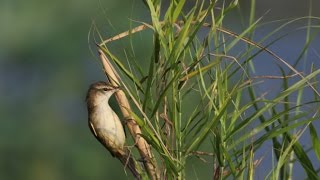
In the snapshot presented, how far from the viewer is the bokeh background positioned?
2773 millimetres

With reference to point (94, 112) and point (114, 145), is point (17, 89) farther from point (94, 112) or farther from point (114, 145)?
point (114, 145)

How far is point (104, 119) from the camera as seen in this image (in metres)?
1.32

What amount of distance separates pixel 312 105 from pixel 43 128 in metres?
2.07

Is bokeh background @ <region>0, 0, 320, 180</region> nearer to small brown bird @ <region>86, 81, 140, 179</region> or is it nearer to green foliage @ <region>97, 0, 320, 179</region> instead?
small brown bird @ <region>86, 81, 140, 179</region>

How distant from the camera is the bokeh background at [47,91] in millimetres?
2773

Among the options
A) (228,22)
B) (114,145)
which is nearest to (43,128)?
(228,22)

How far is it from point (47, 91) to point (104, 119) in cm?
147

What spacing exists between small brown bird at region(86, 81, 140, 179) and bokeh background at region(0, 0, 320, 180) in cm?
126

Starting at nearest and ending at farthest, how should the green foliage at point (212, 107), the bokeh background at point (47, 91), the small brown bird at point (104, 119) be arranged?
1. the green foliage at point (212, 107)
2. the small brown bird at point (104, 119)
3. the bokeh background at point (47, 91)

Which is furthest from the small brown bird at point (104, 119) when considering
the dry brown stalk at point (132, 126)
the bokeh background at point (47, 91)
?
the bokeh background at point (47, 91)

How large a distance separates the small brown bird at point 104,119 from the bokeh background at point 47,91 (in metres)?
1.26

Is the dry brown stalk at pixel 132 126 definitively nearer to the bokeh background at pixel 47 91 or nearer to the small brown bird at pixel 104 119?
the small brown bird at pixel 104 119

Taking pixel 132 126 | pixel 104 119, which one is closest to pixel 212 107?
pixel 132 126

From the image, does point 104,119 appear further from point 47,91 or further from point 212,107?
point 47,91
